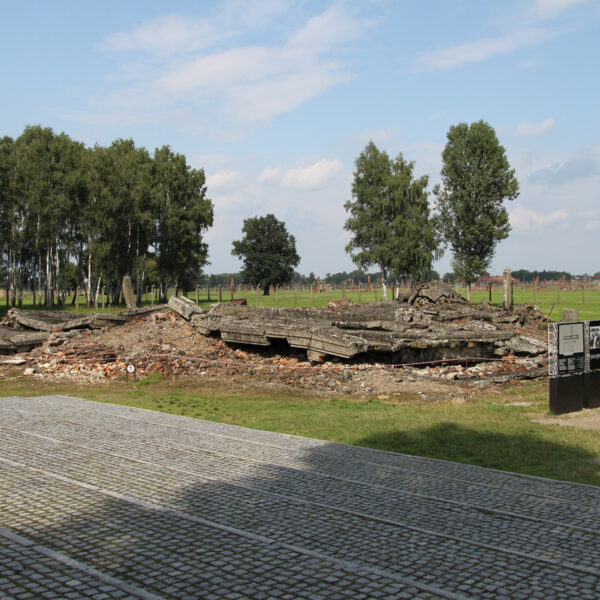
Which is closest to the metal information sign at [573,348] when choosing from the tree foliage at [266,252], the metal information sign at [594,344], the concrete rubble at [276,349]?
the metal information sign at [594,344]

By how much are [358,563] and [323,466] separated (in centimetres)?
383

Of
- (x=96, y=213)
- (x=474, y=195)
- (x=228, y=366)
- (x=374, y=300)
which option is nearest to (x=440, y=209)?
(x=474, y=195)

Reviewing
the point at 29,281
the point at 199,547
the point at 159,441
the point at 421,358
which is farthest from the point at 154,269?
the point at 199,547

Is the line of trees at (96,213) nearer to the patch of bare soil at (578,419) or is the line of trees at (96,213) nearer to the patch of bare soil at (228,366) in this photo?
the patch of bare soil at (228,366)

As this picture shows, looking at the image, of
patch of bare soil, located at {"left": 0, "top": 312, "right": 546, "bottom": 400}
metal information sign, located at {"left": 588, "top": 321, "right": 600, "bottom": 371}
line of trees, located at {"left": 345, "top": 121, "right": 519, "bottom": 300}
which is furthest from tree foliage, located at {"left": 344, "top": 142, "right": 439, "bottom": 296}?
metal information sign, located at {"left": 588, "top": 321, "right": 600, "bottom": 371}

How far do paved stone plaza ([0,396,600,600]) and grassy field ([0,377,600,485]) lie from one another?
37.2 inches

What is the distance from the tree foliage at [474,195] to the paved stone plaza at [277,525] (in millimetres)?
42935

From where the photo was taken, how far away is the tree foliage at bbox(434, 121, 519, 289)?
51125mm

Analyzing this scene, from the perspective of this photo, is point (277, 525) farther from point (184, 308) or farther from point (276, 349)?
point (184, 308)

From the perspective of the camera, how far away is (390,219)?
53531 millimetres

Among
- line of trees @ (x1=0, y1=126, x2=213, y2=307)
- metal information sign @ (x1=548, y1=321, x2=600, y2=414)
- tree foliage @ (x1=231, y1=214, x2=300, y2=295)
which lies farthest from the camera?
tree foliage @ (x1=231, y1=214, x2=300, y2=295)

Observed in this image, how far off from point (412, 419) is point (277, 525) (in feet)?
24.2

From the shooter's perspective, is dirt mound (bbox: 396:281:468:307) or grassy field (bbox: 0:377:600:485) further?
dirt mound (bbox: 396:281:468:307)

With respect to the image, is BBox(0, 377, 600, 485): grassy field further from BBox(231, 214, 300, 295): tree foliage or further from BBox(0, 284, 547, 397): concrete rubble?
BBox(231, 214, 300, 295): tree foliage
